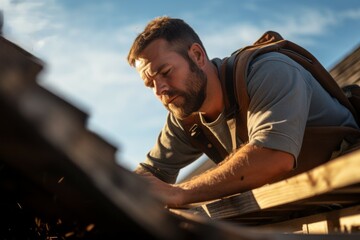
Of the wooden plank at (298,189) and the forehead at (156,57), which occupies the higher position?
the forehead at (156,57)

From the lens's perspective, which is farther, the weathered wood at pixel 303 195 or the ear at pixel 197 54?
the ear at pixel 197 54

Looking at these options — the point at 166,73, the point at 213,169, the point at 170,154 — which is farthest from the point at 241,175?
the point at 170,154

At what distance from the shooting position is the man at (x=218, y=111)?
9.15 ft

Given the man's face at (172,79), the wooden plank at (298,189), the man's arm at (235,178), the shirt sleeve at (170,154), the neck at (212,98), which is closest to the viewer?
the wooden plank at (298,189)

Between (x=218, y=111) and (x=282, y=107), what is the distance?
Answer: 33.9 inches

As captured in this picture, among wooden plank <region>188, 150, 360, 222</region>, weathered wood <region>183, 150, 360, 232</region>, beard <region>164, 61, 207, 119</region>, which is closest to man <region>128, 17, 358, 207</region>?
beard <region>164, 61, 207, 119</region>

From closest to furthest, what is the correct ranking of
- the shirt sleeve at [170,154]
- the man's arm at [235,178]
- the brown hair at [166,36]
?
1. the man's arm at [235,178]
2. the brown hair at [166,36]
3. the shirt sleeve at [170,154]

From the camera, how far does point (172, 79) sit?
12.6 feet

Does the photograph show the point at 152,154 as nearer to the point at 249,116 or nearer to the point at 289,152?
the point at 249,116

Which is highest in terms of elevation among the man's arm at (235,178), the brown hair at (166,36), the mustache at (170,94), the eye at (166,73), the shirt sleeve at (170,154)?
the brown hair at (166,36)

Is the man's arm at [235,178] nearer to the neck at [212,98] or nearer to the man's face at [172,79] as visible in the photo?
the neck at [212,98]

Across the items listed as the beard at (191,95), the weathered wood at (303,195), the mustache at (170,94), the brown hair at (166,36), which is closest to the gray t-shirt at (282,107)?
the beard at (191,95)

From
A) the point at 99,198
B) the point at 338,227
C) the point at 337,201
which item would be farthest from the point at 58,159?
the point at 338,227

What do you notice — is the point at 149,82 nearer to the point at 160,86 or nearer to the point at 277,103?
the point at 160,86
